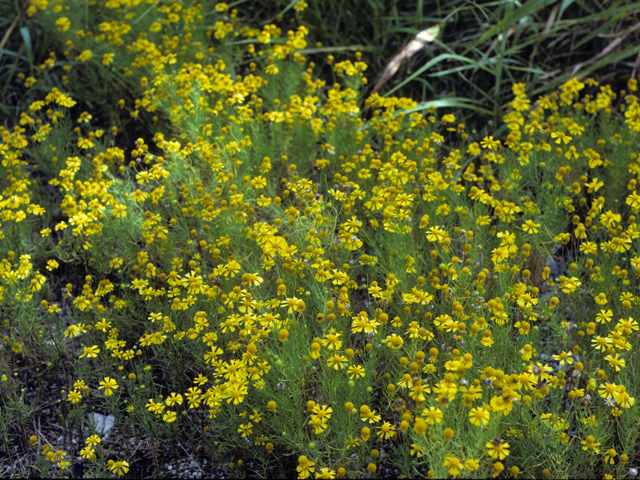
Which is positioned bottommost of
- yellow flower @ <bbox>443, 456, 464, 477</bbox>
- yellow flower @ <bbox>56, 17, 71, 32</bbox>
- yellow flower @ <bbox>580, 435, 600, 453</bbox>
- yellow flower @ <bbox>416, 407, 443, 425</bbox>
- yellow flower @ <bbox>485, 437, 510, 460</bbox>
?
yellow flower @ <bbox>580, 435, 600, 453</bbox>

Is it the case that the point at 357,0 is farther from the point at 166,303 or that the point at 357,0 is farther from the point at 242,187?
the point at 166,303

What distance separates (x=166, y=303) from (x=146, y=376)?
412mm

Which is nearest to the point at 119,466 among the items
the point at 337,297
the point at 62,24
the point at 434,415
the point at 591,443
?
the point at 337,297

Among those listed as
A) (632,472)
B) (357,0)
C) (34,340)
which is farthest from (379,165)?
(357,0)

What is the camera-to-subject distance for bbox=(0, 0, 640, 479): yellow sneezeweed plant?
6.47 feet

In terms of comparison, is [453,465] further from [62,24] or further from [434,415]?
[62,24]

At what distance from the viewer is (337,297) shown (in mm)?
2398

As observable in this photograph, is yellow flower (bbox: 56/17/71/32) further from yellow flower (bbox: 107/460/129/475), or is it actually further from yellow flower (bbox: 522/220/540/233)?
yellow flower (bbox: 522/220/540/233)

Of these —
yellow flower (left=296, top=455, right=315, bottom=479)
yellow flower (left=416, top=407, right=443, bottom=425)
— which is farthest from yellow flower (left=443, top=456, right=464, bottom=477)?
yellow flower (left=296, top=455, right=315, bottom=479)

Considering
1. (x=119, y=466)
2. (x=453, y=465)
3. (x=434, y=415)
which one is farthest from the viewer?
(x=119, y=466)

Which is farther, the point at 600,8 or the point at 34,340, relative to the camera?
the point at 600,8

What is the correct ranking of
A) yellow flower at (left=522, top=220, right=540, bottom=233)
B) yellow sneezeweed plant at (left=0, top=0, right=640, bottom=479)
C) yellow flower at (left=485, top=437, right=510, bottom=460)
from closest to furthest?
yellow flower at (left=485, top=437, right=510, bottom=460)
yellow sneezeweed plant at (left=0, top=0, right=640, bottom=479)
yellow flower at (left=522, top=220, right=540, bottom=233)

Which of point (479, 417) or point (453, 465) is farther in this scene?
point (479, 417)

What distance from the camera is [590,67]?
368cm
